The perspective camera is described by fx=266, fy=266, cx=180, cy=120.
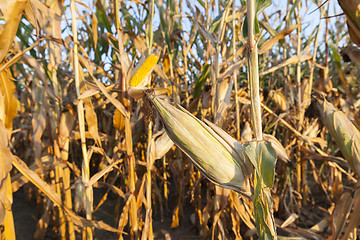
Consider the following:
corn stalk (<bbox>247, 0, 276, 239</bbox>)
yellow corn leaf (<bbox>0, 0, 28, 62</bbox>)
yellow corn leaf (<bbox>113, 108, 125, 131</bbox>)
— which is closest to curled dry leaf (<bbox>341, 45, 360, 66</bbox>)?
corn stalk (<bbox>247, 0, 276, 239</bbox>)

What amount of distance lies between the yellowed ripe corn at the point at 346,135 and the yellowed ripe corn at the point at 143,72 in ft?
2.03

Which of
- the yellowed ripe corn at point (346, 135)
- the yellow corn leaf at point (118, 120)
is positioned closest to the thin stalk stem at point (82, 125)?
the yellow corn leaf at point (118, 120)

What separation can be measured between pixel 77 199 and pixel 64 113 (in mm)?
432

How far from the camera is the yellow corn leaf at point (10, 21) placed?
75cm

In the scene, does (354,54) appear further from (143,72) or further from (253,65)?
(143,72)

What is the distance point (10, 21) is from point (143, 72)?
43cm

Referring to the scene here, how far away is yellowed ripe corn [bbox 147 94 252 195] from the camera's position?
603mm

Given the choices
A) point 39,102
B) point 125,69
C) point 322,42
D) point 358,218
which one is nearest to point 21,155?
point 39,102

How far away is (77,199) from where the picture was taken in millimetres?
1117

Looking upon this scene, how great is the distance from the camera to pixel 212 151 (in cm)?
60

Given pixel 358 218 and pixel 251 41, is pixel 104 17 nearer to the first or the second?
pixel 251 41

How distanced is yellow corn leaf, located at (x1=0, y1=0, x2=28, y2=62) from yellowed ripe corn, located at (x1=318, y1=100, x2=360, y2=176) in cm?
99

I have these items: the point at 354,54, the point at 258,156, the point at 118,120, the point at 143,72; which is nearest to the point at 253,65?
the point at 258,156

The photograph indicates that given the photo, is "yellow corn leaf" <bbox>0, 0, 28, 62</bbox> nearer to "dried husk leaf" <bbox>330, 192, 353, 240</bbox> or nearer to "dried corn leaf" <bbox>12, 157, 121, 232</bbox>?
"dried corn leaf" <bbox>12, 157, 121, 232</bbox>
